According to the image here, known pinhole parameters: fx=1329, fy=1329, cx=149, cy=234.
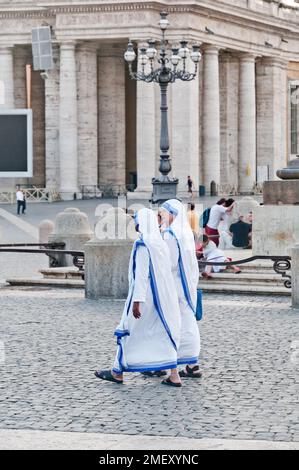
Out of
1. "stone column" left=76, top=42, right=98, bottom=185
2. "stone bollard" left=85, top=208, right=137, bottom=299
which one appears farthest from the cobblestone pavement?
"stone column" left=76, top=42, right=98, bottom=185

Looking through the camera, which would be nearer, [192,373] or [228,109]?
[192,373]

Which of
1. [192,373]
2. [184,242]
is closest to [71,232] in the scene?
[184,242]

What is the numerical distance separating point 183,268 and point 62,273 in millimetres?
9890

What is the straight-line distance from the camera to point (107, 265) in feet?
61.9

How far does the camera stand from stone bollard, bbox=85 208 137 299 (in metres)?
18.8

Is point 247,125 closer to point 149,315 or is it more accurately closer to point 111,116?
point 111,116

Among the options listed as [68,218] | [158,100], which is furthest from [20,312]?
[158,100]

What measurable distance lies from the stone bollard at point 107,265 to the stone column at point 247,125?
177ft

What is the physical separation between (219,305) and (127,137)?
5632cm

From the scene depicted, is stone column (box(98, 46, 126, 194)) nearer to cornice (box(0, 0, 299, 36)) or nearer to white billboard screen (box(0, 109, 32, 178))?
cornice (box(0, 0, 299, 36))

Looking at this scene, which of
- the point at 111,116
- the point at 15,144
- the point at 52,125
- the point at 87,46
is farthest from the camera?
the point at 111,116

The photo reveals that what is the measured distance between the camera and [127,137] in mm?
73625

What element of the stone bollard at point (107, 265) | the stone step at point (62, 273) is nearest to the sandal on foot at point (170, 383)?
the stone bollard at point (107, 265)

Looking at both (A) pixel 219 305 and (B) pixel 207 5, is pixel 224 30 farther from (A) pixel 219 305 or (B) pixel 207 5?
(A) pixel 219 305
